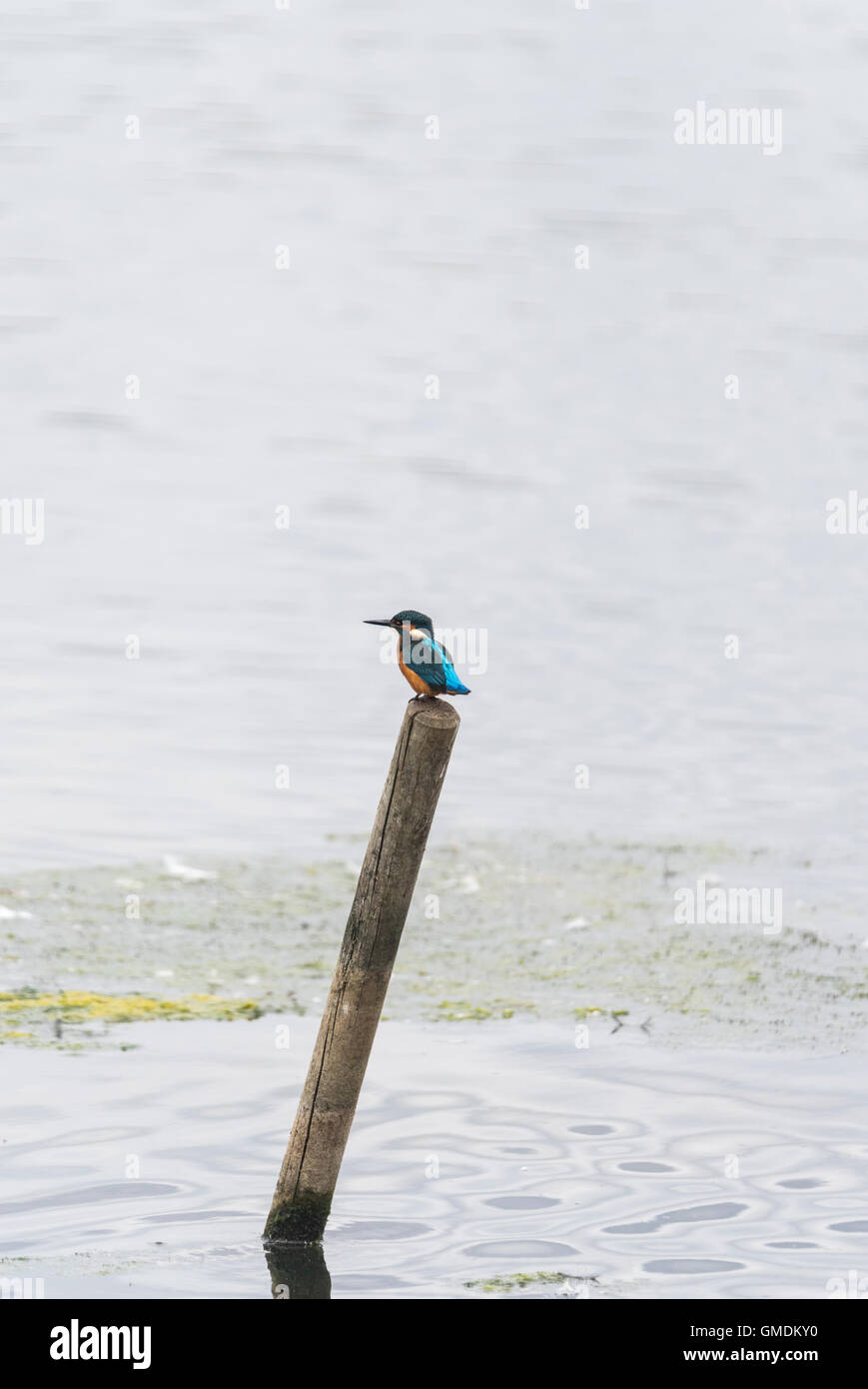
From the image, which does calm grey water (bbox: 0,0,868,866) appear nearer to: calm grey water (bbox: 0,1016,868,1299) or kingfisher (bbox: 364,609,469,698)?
calm grey water (bbox: 0,1016,868,1299)

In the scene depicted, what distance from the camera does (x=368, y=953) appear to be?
726 centimetres

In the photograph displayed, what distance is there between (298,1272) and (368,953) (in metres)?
1.33

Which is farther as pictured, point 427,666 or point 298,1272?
point 298,1272

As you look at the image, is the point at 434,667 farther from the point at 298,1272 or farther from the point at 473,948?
the point at 473,948

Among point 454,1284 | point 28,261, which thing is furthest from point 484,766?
point 28,261

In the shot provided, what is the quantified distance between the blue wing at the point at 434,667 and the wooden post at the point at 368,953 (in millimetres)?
83

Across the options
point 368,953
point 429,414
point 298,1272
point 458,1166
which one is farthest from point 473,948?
point 429,414

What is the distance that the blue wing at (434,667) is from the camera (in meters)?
7.12

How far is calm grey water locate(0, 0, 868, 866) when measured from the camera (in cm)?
1659

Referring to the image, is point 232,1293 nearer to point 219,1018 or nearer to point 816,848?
point 219,1018

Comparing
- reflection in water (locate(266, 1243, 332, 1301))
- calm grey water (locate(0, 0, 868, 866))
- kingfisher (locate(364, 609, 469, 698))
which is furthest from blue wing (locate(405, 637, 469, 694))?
calm grey water (locate(0, 0, 868, 866))

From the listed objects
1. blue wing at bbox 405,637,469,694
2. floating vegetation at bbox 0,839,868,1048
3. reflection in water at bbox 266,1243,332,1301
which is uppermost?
blue wing at bbox 405,637,469,694

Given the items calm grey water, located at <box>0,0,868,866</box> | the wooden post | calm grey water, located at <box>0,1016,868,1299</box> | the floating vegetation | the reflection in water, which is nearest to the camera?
the wooden post

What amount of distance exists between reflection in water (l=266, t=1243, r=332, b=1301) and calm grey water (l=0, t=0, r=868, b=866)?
6.09m
